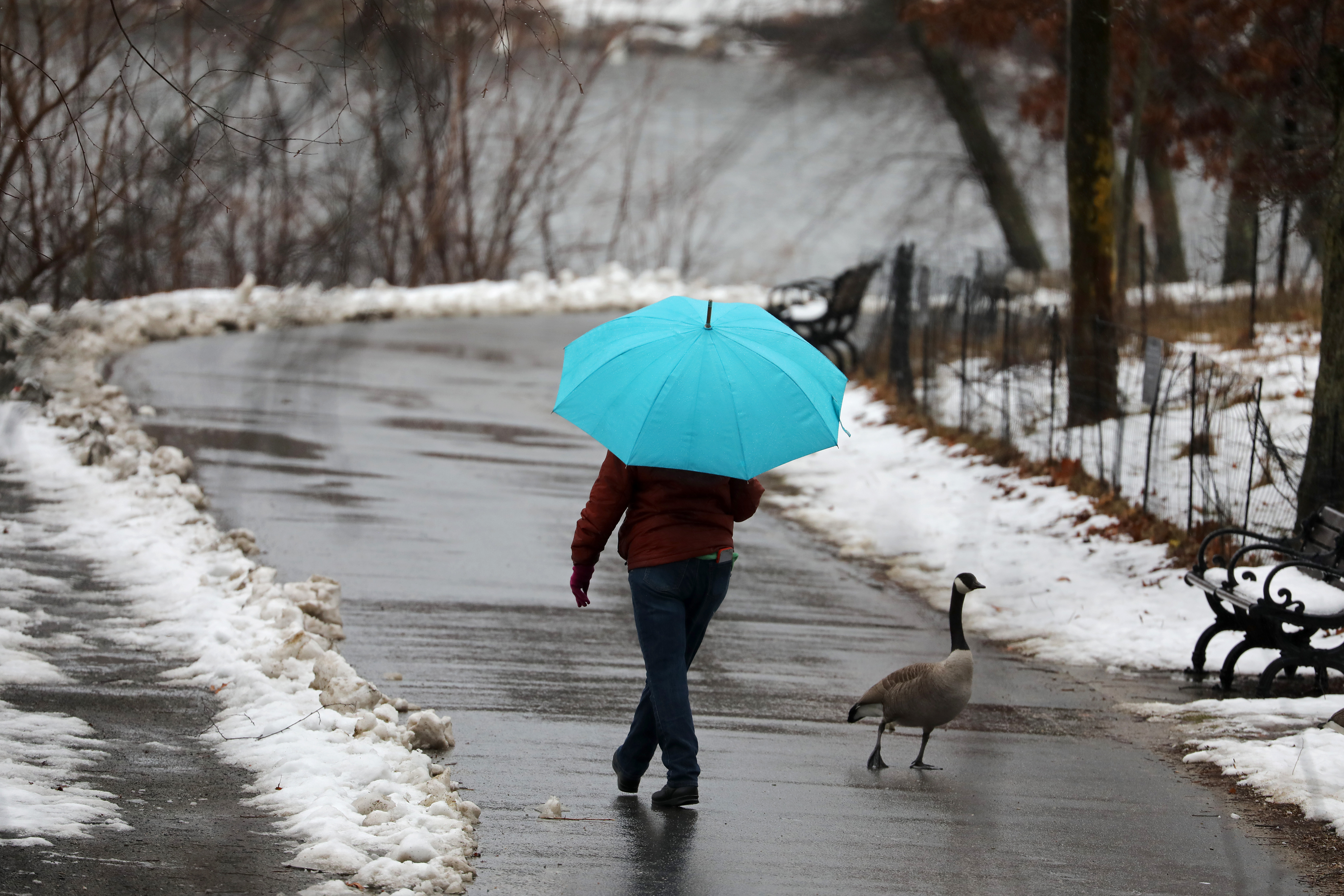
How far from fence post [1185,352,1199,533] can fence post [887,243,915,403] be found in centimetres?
538

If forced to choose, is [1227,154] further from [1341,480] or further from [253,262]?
[253,262]

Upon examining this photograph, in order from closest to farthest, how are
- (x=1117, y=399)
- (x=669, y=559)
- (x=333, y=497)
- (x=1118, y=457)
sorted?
(x=669, y=559) → (x=333, y=497) → (x=1118, y=457) → (x=1117, y=399)

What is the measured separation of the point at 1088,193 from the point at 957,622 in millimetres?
8776

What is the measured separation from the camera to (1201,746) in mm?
7488

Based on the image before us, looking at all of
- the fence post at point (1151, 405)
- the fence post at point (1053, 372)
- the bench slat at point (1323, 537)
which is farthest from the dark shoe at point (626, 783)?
the fence post at point (1053, 372)

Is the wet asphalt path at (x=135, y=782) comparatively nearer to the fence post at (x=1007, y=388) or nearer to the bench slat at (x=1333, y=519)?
the bench slat at (x=1333, y=519)

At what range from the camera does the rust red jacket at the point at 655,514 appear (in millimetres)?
5781

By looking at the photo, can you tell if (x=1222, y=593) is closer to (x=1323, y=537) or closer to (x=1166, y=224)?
(x=1323, y=537)

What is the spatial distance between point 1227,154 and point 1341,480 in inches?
556

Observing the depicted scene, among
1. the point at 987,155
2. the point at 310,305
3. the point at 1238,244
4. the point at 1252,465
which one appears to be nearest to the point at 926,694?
the point at 1252,465

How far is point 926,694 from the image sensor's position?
671 centimetres

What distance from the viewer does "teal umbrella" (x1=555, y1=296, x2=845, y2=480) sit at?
5605 mm

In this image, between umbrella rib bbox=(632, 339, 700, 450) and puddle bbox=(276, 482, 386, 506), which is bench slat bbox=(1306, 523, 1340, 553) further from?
puddle bbox=(276, 482, 386, 506)

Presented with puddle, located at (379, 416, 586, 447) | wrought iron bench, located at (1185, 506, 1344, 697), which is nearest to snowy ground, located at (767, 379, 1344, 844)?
wrought iron bench, located at (1185, 506, 1344, 697)
